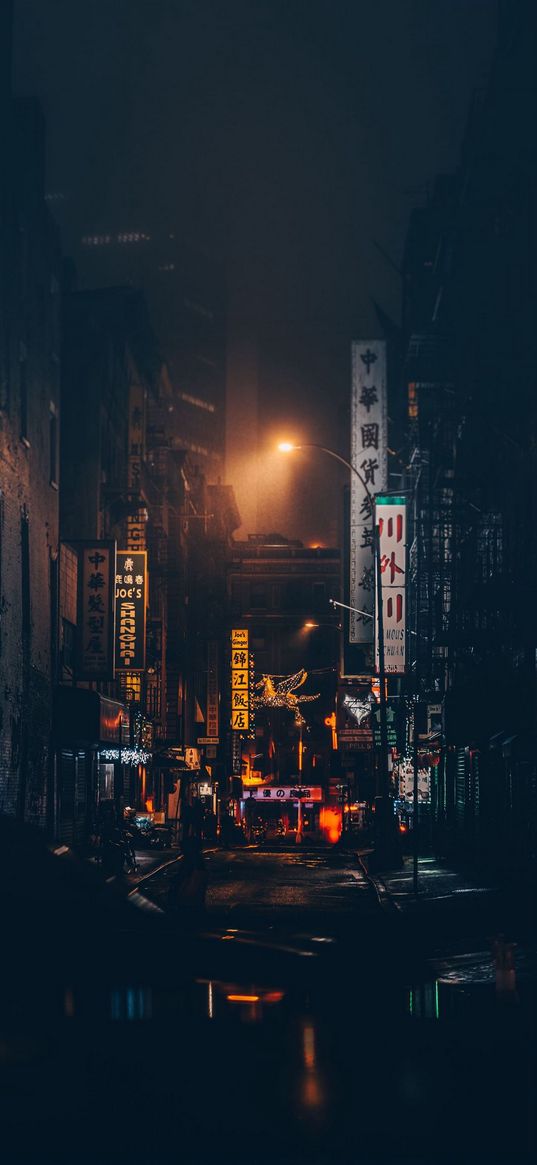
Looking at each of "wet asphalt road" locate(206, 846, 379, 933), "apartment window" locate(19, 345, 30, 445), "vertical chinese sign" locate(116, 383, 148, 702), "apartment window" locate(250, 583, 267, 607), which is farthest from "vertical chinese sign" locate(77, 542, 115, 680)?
"apartment window" locate(250, 583, 267, 607)

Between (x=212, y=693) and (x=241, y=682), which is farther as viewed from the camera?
(x=212, y=693)

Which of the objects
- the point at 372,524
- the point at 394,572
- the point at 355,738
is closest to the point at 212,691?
the point at 355,738

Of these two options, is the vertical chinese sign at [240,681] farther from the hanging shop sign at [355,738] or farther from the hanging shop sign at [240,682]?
the hanging shop sign at [355,738]

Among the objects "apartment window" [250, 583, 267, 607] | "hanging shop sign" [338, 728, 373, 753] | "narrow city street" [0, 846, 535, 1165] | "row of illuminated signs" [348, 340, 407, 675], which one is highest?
"apartment window" [250, 583, 267, 607]

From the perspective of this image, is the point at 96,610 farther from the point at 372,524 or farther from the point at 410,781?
the point at 410,781

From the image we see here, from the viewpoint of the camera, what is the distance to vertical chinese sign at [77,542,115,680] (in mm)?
47219

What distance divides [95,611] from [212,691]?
1776 inches

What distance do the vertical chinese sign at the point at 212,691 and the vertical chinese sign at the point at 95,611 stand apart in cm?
4340

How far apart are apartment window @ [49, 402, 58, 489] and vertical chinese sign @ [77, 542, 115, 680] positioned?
4652 millimetres

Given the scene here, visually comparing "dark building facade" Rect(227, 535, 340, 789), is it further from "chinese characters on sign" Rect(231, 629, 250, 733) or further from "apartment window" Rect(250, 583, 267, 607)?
"chinese characters on sign" Rect(231, 629, 250, 733)

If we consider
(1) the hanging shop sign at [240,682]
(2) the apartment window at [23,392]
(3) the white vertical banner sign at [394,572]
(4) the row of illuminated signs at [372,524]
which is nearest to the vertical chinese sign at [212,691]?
(1) the hanging shop sign at [240,682]

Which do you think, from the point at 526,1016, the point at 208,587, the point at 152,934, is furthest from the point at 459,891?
the point at 208,587

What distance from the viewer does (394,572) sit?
44.6m

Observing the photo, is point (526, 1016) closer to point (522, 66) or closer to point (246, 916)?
point (246, 916)
